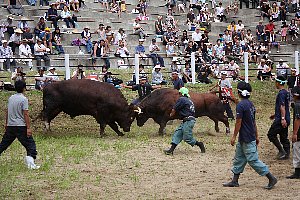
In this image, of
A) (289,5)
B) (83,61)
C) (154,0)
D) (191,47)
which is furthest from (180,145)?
(289,5)

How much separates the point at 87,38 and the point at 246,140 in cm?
1840

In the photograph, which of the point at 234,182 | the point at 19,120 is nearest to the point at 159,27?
the point at 19,120

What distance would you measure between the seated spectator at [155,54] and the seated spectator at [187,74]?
1.37 metres

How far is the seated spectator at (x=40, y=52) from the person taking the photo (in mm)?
27359

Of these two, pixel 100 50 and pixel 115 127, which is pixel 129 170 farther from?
pixel 100 50

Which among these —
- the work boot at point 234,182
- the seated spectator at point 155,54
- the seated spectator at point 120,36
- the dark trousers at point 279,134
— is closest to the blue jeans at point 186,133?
the dark trousers at point 279,134

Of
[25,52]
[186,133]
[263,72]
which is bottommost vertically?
[186,133]

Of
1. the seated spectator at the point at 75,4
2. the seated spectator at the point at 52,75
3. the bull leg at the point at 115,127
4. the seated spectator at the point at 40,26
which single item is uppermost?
the seated spectator at the point at 75,4

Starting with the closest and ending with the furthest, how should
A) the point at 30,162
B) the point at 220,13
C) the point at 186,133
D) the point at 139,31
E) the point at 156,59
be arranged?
the point at 30,162
the point at 186,133
the point at 156,59
the point at 139,31
the point at 220,13

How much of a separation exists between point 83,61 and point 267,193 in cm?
1771

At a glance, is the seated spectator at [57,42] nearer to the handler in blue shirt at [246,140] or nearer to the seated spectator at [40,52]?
the seated spectator at [40,52]

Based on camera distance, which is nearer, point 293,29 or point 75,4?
point 75,4

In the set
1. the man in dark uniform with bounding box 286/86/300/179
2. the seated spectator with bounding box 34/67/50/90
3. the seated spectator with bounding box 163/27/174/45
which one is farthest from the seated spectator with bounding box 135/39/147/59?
the man in dark uniform with bounding box 286/86/300/179

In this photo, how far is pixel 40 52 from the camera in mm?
27984
